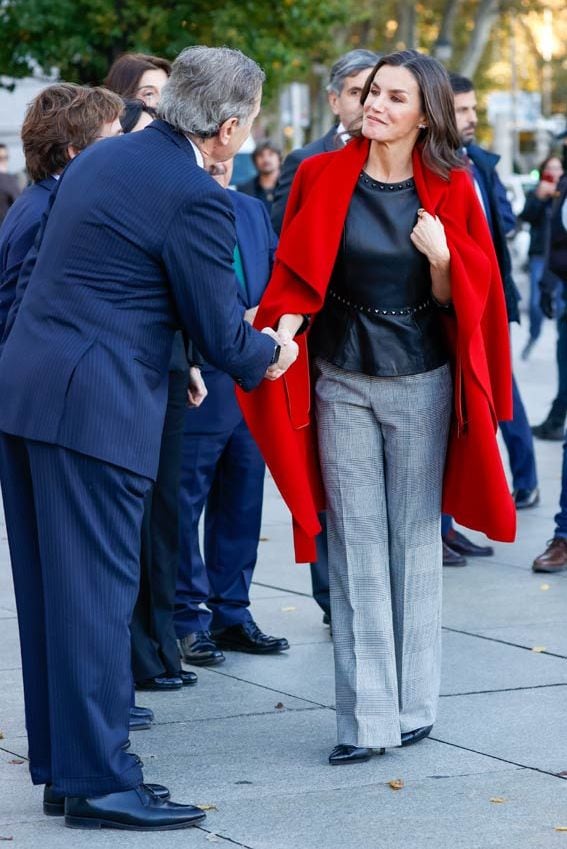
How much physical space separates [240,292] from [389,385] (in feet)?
4.44

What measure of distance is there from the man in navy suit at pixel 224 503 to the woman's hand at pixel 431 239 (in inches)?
53.7

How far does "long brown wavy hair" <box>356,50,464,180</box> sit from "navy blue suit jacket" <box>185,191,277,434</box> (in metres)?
1.39

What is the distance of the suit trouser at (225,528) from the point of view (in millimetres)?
6168

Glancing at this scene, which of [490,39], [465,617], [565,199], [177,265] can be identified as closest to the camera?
[177,265]

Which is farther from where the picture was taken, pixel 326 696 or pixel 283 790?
pixel 326 696

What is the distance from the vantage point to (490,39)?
5412 centimetres

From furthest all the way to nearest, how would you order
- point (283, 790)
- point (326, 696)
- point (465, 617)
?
point (465, 617)
point (326, 696)
point (283, 790)

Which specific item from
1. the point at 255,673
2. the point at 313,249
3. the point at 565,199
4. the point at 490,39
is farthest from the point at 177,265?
the point at 490,39

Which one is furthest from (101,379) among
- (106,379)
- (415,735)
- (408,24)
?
(408,24)

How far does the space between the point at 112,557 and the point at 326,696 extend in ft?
5.33

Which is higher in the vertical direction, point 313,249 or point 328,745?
point 313,249

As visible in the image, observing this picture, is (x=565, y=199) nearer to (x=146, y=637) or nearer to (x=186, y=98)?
(x=146, y=637)

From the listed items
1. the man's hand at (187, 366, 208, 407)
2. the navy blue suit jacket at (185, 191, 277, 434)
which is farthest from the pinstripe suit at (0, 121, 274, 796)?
the navy blue suit jacket at (185, 191, 277, 434)

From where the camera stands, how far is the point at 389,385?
4.94 meters
